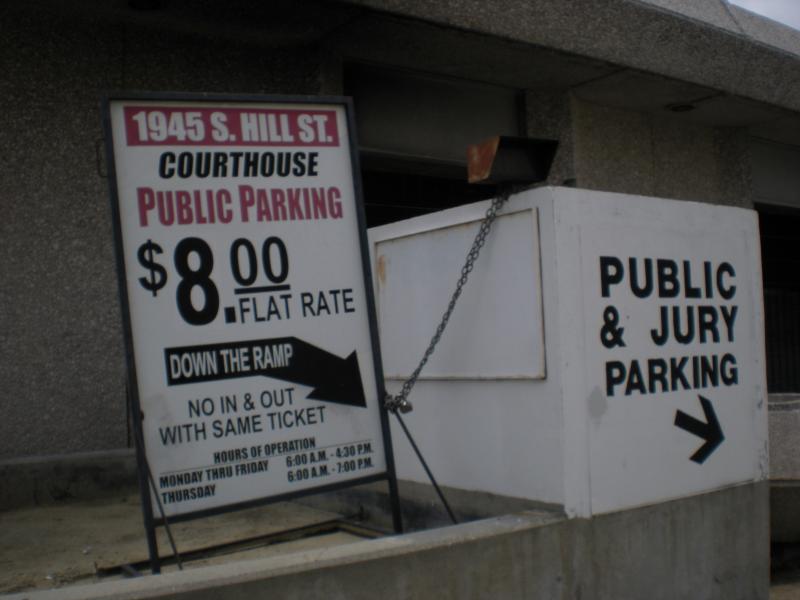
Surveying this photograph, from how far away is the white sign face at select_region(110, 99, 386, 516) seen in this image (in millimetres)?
3508

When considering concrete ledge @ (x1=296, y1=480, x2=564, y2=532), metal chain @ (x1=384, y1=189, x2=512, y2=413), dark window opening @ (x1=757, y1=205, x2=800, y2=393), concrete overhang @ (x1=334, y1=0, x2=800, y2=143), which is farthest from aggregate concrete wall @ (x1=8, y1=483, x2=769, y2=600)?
dark window opening @ (x1=757, y1=205, x2=800, y2=393)

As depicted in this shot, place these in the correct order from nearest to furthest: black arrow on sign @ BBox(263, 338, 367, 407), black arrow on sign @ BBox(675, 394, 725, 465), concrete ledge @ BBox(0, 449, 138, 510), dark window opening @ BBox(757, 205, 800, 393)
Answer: black arrow on sign @ BBox(263, 338, 367, 407) → black arrow on sign @ BBox(675, 394, 725, 465) → concrete ledge @ BBox(0, 449, 138, 510) → dark window opening @ BBox(757, 205, 800, 393)

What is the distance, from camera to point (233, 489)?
358cm

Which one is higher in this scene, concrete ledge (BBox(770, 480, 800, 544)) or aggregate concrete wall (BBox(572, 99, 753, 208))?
aggregate concrete wall (BBox(572, 99, 753, 208))

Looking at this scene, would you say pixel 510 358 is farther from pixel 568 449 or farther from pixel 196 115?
pixel 196 115

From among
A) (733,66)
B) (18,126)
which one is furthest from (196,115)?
(733,66)

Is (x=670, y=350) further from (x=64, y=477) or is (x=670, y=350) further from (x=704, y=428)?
(x=64, y=477)

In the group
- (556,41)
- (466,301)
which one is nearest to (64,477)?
(466,301)

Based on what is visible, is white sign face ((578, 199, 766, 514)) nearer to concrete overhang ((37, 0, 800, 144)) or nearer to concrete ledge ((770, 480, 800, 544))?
concrete ledge ((770, 480, 800, 544))

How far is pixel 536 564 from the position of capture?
3625 millimetres

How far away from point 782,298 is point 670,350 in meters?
11.5

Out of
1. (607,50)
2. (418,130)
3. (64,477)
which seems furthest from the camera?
(418,130)

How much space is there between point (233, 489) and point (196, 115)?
1.50 meters

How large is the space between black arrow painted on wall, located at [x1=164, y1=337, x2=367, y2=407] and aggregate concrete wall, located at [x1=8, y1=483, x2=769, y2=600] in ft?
2.41
